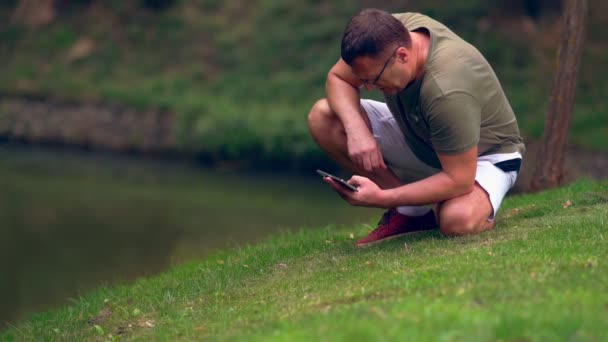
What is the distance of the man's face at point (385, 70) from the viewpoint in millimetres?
5590

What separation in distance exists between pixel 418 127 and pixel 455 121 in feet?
1.48

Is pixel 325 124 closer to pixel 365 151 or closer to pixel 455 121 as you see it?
pixel 365 151

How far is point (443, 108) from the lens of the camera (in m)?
5.61

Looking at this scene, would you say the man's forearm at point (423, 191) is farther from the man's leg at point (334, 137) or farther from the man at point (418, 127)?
the man's leg at point (334, 137)

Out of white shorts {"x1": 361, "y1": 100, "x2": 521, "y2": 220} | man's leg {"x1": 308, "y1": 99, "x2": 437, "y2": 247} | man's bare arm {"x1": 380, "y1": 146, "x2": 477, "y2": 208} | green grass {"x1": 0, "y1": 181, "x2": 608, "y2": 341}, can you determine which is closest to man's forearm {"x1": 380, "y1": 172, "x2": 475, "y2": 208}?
man's bare arm {"x1": 380, "y1": 146, "x2": 477, "y2": 208}

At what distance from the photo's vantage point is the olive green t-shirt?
222 inches

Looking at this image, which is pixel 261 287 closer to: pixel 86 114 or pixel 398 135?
pixel 398 135

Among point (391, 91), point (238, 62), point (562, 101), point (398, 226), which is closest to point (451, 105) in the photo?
point (391, 91)

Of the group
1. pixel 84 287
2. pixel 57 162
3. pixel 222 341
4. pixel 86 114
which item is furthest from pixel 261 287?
pixel 86 114

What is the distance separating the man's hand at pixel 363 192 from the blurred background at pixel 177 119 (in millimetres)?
5197

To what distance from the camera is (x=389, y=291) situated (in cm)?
491

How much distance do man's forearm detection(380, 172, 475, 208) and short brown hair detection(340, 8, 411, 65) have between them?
83cm

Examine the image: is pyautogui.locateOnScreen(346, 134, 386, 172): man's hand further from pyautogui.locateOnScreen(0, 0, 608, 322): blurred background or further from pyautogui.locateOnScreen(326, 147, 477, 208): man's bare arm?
pyautogui.locateOnScreen(0, 0, 608, 322): blurred background

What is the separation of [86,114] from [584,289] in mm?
17069
